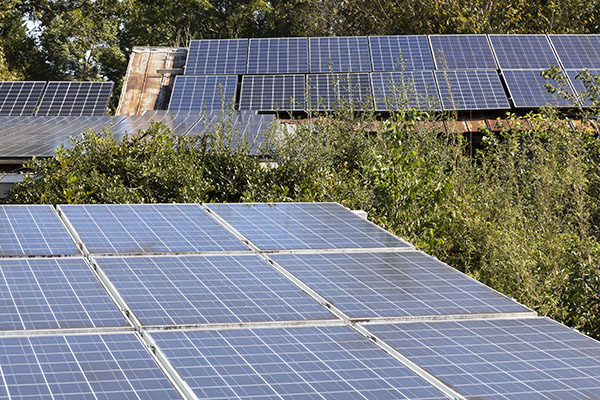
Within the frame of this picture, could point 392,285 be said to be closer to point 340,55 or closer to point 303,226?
point 303,226

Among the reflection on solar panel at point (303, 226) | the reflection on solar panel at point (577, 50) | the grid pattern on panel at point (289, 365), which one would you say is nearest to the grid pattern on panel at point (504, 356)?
the grid pattern on panel at point (289, 365)

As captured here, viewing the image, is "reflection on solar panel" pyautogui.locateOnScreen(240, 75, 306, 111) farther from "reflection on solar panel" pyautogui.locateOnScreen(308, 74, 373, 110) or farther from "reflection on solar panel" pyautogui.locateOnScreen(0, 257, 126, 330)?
"reflection on solar panel" pyautogui.locateOnScreen(0, 257, 126, 330)

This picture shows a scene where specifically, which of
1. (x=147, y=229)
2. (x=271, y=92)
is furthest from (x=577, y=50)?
(x=147, y=229)

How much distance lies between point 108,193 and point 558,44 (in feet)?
49.8

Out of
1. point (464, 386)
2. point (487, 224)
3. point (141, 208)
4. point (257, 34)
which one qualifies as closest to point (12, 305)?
point (464, 386)

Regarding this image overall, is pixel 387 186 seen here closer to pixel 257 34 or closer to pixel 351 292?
pixel 351 292

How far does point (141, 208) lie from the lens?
7793 mm

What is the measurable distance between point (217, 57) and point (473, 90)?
716 centimetres

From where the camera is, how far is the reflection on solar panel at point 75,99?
19328mm

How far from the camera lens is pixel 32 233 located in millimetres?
6559

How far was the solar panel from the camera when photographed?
811 inches

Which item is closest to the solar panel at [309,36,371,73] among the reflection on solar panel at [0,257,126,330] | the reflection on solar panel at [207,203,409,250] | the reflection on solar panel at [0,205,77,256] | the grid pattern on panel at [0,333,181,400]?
the reflection on solar panel at [207,203,409,250]

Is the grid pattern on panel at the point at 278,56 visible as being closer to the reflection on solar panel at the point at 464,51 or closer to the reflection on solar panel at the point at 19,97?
the reflection on solar panel at the point at 464,51

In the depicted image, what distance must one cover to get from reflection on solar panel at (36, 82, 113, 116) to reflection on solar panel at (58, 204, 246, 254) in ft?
39.4
